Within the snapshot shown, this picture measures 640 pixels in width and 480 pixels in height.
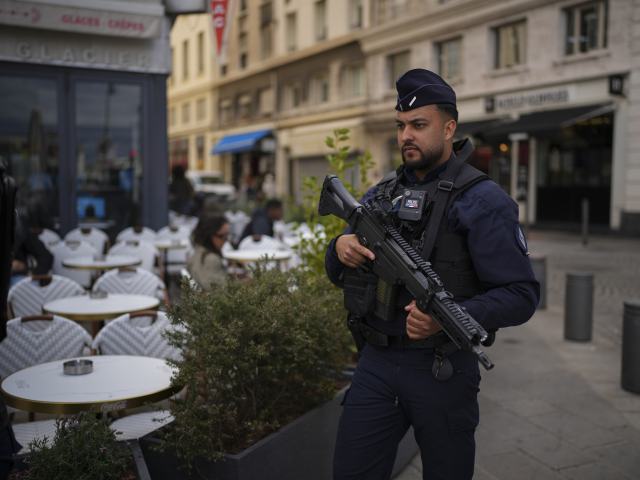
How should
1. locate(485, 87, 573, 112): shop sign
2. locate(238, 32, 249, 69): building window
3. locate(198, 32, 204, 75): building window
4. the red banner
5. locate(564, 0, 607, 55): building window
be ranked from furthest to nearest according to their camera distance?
locate(198, 32, 204, 75): building window < locate(238, 32, 249, 69): building window < locate(485, 87, 573, 112): shop sign < locate(564, 0, 607, 55): building window < the red banner

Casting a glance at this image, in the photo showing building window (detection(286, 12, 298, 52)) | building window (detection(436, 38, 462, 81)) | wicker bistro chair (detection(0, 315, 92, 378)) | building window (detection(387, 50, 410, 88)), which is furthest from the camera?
building window (detection(286, 12, 298, 52))

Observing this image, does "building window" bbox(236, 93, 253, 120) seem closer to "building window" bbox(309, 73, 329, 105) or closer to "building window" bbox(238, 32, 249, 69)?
"building window" bbox(238, 32, 249, 69)

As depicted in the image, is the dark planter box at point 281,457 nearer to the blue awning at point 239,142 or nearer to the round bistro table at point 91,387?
the round bistro table at point 91,387

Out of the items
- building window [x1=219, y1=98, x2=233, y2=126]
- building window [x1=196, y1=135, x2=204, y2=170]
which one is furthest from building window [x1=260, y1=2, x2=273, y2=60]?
building window [x1=196, y1=135, x2=204, y2=170]

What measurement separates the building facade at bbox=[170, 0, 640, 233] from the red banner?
0.32 meters

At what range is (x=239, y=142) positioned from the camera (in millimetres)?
33375

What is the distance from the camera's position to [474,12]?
20812mm

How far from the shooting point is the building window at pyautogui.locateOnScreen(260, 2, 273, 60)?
32562mm

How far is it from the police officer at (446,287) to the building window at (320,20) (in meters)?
27.8

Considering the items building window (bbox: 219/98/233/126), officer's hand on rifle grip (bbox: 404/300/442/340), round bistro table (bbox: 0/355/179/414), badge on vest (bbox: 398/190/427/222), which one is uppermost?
building window (bbox: 219/98/233/126)

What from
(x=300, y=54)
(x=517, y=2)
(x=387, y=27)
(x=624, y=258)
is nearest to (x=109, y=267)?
(x=624, y=258)

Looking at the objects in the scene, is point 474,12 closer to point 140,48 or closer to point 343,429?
point 140,48

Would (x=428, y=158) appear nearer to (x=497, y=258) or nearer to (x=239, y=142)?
(x=497, y=258)

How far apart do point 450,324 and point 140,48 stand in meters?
9.03
